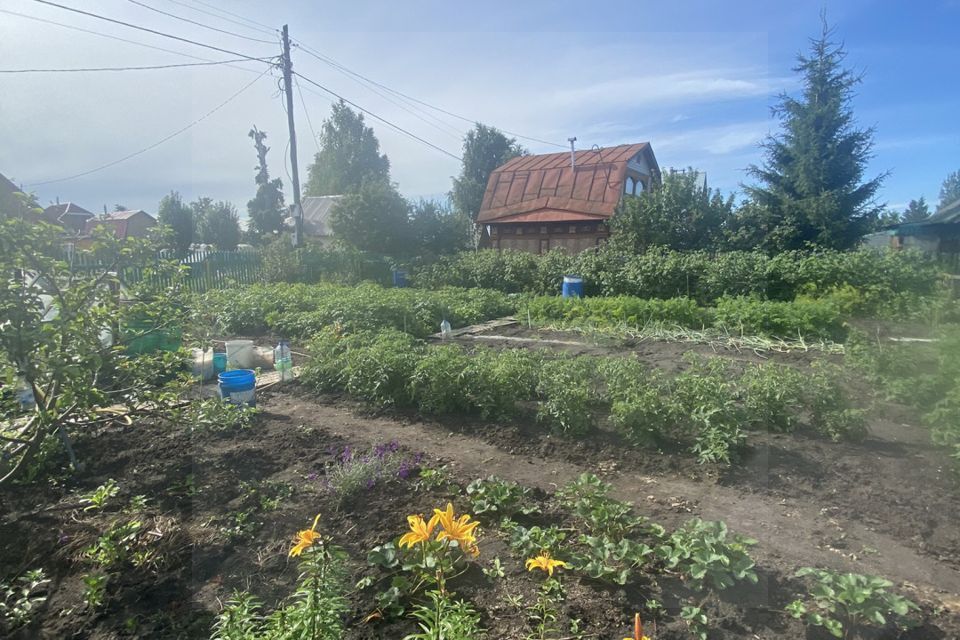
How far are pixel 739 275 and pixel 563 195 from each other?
493 inches

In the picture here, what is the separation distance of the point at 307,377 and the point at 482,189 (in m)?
29.5

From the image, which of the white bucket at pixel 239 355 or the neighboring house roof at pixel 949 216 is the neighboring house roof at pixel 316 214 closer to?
the white bucket at pixel 239 355

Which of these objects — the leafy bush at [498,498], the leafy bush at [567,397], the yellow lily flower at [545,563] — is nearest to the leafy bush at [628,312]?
the leafy bush at [567,397]

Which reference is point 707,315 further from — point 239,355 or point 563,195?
point 563,195

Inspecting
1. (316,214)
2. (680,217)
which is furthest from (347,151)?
(680,217)

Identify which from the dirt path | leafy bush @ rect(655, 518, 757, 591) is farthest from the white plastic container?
leafy bush @ rect(655, 518, 757, 591)

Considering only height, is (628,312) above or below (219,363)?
A: above

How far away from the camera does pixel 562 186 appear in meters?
23.3

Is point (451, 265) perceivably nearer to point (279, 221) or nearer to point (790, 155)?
point (790, 155)

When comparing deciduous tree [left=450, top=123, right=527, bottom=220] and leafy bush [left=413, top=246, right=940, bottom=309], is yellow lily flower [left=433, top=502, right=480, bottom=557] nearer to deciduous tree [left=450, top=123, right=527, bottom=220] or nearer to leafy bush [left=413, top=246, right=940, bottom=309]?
leafy bush [left=413, top=246, right=940, bottom=309]

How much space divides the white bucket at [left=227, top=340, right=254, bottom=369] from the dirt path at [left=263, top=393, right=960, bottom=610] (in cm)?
290

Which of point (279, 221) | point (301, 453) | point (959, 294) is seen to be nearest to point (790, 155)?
point (959, 294)

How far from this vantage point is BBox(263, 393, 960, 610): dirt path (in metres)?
2.58

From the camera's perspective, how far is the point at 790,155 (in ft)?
54.7
